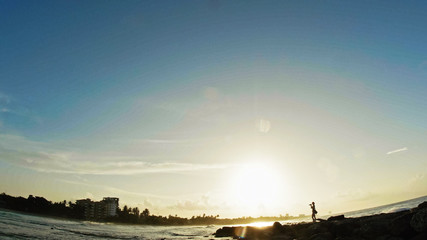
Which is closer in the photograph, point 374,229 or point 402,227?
point 402,227

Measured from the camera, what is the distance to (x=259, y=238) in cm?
3064

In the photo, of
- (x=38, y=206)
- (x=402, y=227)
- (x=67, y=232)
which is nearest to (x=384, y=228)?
(x=402, y=227)

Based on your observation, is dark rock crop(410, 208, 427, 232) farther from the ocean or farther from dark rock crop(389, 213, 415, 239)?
the ocean

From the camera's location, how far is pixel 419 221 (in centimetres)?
1536

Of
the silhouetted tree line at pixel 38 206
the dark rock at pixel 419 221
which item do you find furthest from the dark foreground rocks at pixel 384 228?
the silhouetted tree line at pixel 38 206

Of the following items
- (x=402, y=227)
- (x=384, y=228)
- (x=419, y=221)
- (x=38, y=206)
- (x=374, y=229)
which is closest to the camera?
(x=419, y=221)

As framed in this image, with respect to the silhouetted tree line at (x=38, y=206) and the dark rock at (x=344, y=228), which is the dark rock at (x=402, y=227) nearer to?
the dark rock at (x=344, y=228)

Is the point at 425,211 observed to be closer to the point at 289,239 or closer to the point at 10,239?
the point at 289,239

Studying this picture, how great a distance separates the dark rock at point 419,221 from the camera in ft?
49.2

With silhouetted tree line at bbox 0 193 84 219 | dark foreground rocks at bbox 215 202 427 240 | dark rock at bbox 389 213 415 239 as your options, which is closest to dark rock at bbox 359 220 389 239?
dark foreground rocks at bbox 215 202 427 240

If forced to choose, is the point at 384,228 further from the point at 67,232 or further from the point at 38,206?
the point at 38,206

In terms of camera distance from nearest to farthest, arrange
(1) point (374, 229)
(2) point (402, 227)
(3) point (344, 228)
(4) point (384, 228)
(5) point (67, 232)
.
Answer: (2) point (402, 227) → (4) point (384, 228) → (1) point (374, 229) → (3) point (344, 228) → (5) point (67, 232)

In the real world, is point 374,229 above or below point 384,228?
below

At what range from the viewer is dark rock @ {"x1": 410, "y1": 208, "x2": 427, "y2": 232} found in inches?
591
